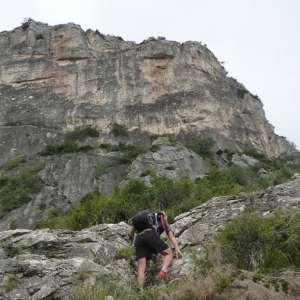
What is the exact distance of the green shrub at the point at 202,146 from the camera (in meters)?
38.4

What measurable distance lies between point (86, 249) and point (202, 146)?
32.9 m

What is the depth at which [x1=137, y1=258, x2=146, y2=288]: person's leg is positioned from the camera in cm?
584

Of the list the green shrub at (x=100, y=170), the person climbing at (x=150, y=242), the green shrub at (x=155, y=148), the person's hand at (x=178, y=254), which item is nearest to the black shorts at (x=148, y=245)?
the person climbing at (x=150, y=242)

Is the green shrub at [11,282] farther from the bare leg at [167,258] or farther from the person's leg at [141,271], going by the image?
the bare leg at [167,258]

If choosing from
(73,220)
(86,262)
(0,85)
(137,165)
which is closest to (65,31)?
(0,85)

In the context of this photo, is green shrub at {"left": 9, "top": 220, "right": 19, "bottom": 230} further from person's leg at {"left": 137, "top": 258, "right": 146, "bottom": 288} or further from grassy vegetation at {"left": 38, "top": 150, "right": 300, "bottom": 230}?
person's leg at {"left": 137, "top": 258, "right": 146, "bottom": 288}

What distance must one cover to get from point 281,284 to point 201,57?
152ft

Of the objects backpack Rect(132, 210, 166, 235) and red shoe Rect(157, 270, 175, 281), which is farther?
backpack Rect(132, 210, 166, 235)

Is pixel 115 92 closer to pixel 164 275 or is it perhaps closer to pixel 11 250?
pixel 11 250

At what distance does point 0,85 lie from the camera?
4681 centimetres

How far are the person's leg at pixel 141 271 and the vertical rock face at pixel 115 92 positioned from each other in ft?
114

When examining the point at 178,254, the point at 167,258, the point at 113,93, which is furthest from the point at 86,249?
the point at 113,93

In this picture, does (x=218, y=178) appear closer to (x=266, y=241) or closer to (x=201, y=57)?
(x=266, y=241)

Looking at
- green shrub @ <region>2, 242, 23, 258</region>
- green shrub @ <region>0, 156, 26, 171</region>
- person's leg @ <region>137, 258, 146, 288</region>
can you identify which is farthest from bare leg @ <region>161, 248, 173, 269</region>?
green shrub @ <region>0, 156, 26, 171</region>
